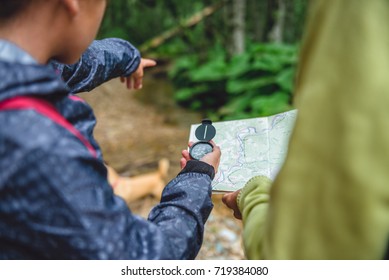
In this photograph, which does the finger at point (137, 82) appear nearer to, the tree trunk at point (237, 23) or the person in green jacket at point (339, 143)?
the person in green jacket at point (339, 143)

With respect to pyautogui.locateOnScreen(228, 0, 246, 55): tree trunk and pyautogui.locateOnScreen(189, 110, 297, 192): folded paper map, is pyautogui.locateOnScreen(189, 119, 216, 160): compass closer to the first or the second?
pyautogui.locateOnScreen(189, 110, 297, 192): folded paper map

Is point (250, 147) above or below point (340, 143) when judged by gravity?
below

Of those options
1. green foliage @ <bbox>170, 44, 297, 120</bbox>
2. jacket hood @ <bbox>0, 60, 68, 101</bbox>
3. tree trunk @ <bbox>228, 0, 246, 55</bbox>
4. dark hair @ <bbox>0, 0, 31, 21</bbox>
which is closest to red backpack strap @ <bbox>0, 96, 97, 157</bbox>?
jacket hood @ <bbox>0, 60, 68, 101</bbox>

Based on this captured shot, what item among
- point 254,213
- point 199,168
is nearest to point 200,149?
point 199,168

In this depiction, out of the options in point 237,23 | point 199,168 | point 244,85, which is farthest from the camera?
point 237,23

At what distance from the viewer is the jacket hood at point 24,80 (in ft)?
2.97

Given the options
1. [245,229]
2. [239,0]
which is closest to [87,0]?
[245,229]

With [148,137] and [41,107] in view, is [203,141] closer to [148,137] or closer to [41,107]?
[41,107]

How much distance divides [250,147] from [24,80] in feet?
3.57

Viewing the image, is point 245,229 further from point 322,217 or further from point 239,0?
point 239,0

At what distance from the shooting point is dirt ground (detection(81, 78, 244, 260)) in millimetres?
3713

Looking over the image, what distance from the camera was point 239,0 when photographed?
8.56m

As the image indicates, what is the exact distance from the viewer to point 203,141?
171 cm
